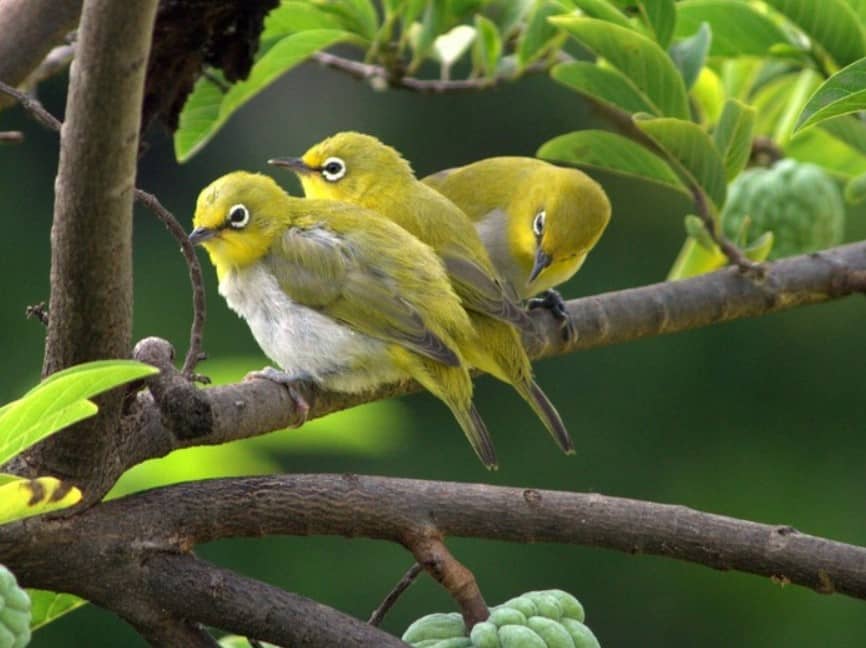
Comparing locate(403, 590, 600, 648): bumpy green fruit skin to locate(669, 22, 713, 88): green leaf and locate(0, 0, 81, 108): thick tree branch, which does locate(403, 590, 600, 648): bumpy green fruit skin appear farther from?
locate(669, 22, 713, 88): green leaf

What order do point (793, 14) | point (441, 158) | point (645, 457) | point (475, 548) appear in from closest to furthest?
point (793, 14) → point (475, 548) → point (645, 457) → point (441, 158)

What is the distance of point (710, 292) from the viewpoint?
2562 mm

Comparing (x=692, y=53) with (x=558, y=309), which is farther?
(x=558, y=309)

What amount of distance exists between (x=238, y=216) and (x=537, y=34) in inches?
22.5

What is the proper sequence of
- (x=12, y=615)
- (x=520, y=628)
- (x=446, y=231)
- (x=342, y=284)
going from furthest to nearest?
(x=446, y=231) → (x=342, y=284) → (x=520, y=628) → (x=12, y=615)

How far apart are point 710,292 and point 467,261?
18.9 inches

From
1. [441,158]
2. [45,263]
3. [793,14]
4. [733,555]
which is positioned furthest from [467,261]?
[441,158]

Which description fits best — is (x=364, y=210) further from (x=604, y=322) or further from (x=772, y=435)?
(x=772, y=435)

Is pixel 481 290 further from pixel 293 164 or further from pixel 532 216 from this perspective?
pixel 532 216

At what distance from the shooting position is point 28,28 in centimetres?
186

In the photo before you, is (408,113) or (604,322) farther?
(408,113)

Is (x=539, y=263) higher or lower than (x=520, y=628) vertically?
lower

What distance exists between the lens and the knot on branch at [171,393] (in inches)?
63.2

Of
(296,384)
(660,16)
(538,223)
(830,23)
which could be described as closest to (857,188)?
(830,23)
